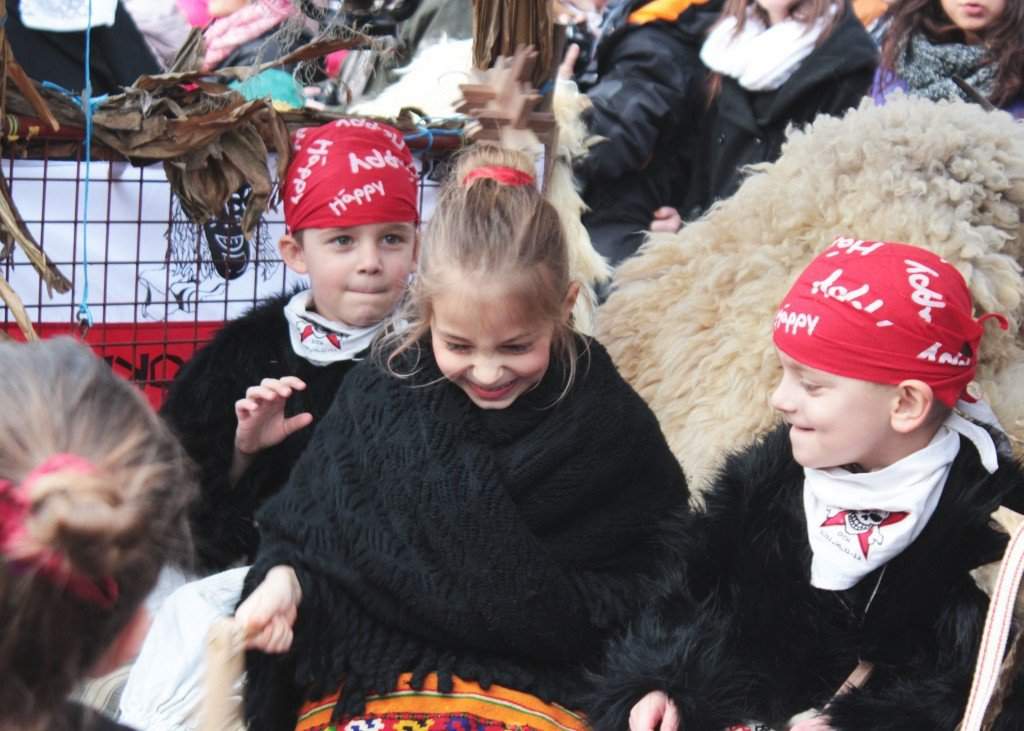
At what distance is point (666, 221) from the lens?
13.9ft

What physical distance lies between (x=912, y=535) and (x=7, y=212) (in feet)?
6.15

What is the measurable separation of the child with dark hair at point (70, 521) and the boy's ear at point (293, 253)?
162cm

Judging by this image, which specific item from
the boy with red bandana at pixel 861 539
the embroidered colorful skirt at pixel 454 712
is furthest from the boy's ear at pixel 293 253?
the boy with red bandana at pixel 861 539

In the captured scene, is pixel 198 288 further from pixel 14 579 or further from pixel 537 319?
pixel 14 579

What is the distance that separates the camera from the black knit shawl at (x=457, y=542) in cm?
238

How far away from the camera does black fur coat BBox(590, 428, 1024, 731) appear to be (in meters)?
2.08

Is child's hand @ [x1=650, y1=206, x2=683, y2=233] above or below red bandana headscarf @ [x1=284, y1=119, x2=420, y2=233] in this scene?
below

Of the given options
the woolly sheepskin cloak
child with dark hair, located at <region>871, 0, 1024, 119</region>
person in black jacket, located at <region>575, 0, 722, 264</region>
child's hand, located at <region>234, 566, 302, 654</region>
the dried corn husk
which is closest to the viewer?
child's hand, located at <region>234, 566, 302, 654</region>

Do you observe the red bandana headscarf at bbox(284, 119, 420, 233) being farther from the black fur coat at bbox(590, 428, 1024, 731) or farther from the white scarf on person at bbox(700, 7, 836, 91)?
the white scarf on person at bbox(700, 7, 836, 91)

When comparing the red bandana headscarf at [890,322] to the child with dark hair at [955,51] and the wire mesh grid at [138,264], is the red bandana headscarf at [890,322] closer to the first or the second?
the wire mesh grid at [138,264]

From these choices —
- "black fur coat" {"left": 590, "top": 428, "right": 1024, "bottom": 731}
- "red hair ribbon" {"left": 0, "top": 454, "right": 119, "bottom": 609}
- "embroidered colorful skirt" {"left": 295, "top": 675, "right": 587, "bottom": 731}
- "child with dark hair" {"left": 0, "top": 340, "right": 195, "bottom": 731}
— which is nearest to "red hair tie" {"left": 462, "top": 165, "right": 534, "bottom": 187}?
"black fur coat" {"left": 590, "top": 428, "right": 1024, "bottom": 731}

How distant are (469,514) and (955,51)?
219 cm

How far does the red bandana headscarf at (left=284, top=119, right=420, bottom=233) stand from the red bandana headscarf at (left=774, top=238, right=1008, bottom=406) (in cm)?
111

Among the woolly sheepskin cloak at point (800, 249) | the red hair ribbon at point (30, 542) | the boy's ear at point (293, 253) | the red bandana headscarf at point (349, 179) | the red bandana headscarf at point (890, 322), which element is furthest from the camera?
the boy's ear at point (293, 253)
